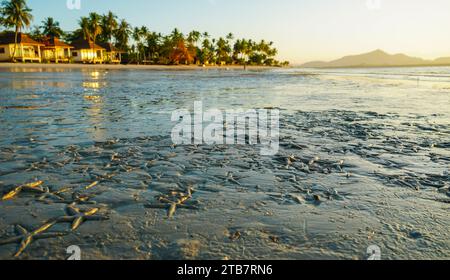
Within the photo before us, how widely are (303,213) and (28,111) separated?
1079 centimetres

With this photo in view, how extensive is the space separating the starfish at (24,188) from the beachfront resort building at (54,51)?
258 ft

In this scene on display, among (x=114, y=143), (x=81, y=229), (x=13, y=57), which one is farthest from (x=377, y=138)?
(x=13, y=57)

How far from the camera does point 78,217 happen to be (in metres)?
3.49

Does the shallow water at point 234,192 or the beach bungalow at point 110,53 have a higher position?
the beach bungalow at point 110,53

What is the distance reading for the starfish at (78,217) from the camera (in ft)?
11.1

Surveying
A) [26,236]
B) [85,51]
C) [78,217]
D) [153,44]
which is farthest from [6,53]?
[26,236]

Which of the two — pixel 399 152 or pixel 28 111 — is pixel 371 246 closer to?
pixel 399 152

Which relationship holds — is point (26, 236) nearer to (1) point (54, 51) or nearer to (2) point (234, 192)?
(2) point (234, 192)

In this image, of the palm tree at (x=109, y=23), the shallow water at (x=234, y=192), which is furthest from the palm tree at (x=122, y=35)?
the shallow water at (x=234, y=192)

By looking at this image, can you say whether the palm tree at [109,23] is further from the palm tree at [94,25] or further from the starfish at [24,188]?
the starfish at [24,188]

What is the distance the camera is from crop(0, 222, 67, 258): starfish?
9.68 feet

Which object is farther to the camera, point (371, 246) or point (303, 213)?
point (303, 213)

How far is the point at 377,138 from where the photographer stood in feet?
25.9

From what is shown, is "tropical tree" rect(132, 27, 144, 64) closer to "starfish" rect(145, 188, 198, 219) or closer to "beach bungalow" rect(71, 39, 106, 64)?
"beach bungalow" rect(71, 39, 106, 64)
